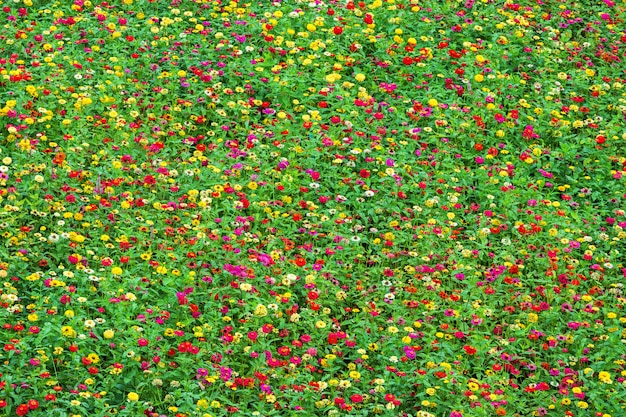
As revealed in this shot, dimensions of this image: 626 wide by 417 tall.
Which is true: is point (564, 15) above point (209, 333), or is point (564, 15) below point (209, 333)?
above

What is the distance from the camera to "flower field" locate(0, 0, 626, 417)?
202 inches

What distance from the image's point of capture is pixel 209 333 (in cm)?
534

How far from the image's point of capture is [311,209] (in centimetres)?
629

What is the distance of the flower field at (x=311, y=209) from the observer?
513 cm

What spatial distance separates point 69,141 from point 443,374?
2.97 metres

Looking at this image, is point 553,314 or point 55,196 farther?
point 55,196

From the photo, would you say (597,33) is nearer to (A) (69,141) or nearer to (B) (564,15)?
(B) (564,15)

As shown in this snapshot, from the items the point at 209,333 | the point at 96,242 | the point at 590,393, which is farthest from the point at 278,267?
the point at 590,393

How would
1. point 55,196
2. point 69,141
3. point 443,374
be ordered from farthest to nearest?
point 69,141 → point 55,196 → point 443,374

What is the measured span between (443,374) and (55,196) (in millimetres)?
2620

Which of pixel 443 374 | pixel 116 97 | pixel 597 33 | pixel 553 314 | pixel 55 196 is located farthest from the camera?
pixel 597 33

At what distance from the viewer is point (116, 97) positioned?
7098mm

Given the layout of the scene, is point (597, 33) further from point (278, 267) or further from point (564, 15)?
point (278, 267)

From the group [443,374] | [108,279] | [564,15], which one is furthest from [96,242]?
[564,15]
